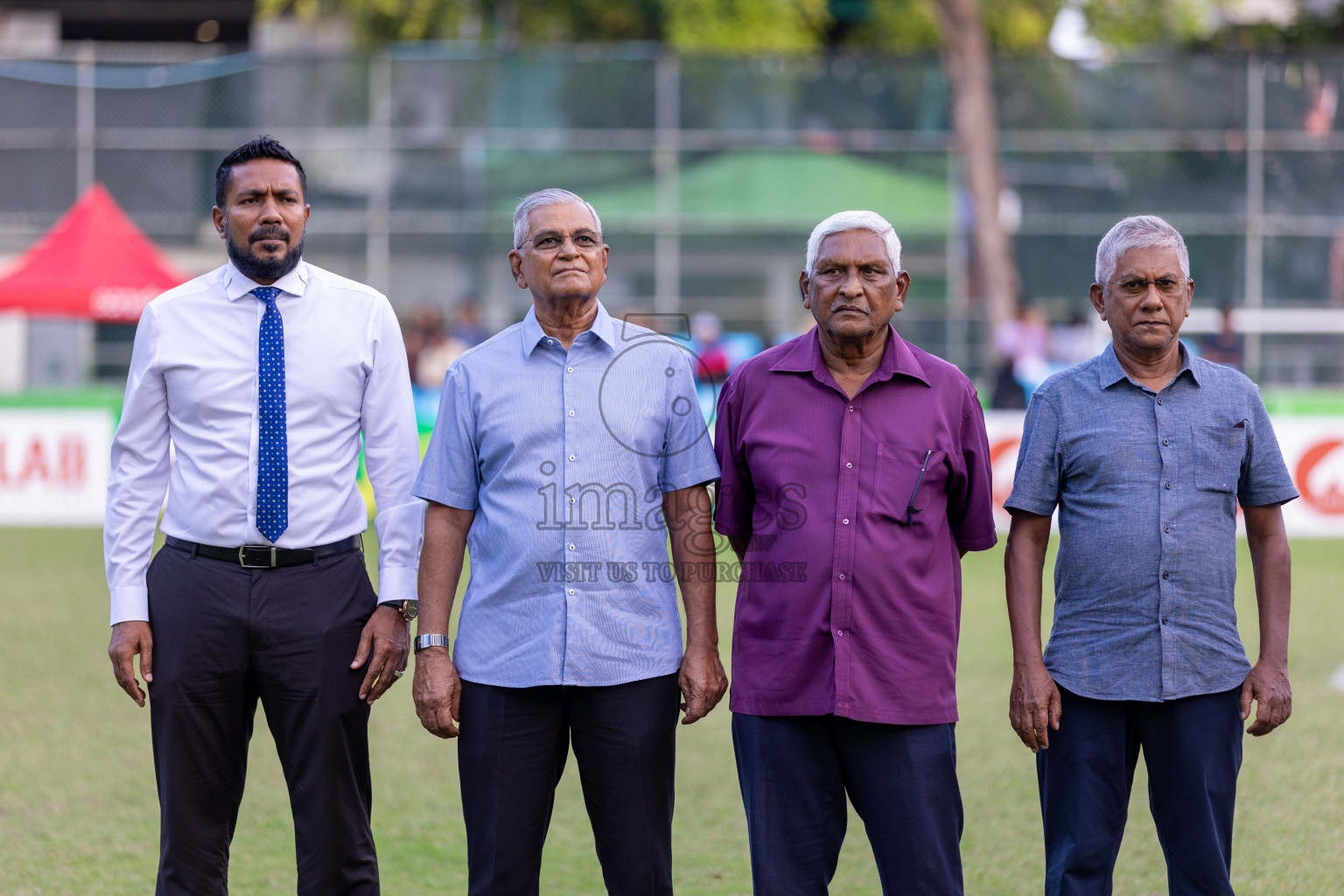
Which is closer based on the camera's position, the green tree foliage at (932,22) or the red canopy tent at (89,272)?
the red canopy tent at (89,272)

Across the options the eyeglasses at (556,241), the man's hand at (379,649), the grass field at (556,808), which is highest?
the eyeglasses at (556,241)

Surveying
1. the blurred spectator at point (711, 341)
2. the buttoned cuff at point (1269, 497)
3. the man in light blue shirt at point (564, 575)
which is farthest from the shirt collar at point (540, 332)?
the blurred spectator at point (711, 341)

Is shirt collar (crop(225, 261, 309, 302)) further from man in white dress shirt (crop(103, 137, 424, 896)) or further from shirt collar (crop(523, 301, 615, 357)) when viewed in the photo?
shirt collar (crop(523, 301, 615, 357))

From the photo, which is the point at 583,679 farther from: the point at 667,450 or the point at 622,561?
the point at 667,450

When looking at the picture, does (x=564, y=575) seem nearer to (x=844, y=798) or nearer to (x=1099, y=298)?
(x=844, y=798)

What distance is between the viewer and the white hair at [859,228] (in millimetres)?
3555

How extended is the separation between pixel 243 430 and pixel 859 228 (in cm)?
163

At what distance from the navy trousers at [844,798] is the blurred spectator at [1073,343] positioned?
14.8m

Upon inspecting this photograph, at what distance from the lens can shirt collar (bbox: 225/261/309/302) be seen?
380cm

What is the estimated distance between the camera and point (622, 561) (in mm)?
3596

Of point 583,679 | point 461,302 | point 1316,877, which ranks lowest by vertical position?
point 1316,877

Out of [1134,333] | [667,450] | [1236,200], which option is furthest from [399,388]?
[1236,200]

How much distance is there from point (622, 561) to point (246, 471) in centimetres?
99

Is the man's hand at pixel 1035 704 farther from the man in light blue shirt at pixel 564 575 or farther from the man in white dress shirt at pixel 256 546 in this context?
the man in white dress shirt at pixel 256 546
